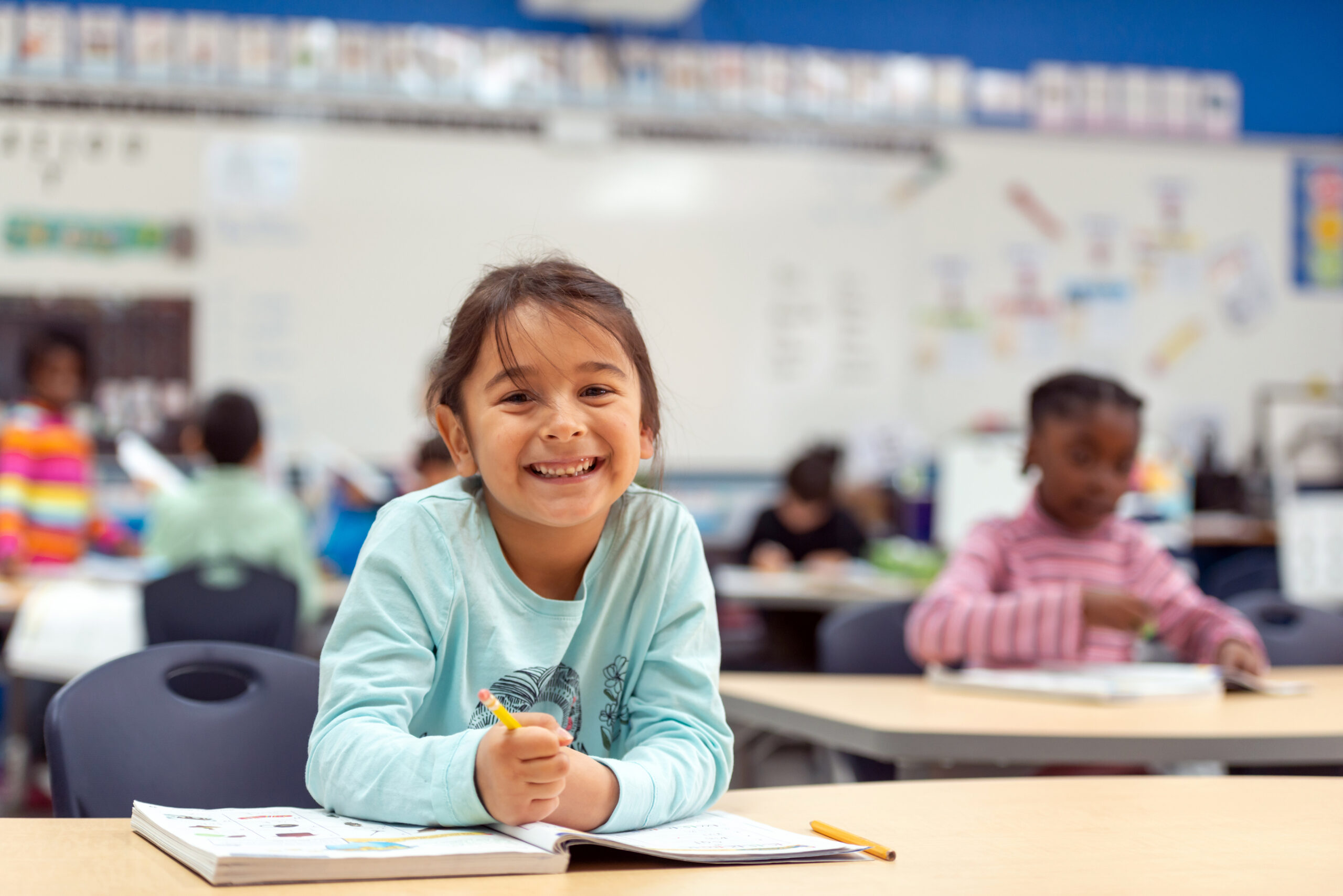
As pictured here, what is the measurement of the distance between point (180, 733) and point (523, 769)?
0.48m

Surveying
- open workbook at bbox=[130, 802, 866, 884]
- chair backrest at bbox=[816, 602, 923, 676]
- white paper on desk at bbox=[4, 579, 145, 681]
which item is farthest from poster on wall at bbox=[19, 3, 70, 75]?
open workbook at bbox=[130, 802, 866, 884]

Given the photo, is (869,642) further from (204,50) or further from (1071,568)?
(204,50)

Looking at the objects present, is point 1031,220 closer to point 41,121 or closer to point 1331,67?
point 1331,67

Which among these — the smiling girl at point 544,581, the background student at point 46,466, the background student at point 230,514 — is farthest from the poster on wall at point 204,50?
the smiling girl at point 544,581

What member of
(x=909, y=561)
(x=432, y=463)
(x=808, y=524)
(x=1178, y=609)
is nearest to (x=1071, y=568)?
(x=1178, y=609)

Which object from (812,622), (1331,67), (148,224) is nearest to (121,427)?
(148,224)

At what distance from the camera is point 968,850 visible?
0.88 metres

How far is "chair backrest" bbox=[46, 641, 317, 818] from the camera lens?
42.5 inches

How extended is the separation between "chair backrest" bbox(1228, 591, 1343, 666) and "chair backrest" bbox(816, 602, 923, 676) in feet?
2.17

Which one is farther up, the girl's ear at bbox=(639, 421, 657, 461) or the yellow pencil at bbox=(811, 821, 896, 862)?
the girl's ear at bbox=(639, 421, 657, 461)

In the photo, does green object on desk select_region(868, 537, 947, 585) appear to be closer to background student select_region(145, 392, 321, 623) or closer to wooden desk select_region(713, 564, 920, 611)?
wooden desk select_region(713, 564, 920, 611)

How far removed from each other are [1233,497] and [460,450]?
528cm

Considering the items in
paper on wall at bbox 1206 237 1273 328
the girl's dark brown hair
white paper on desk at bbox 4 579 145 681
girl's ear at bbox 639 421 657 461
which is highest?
paper on wall at bbox 1206 237 1273 328

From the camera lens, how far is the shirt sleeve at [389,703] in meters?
0.86
